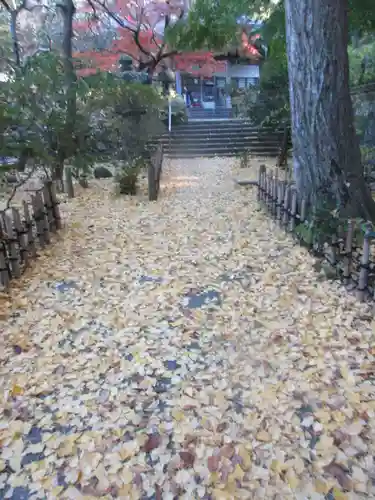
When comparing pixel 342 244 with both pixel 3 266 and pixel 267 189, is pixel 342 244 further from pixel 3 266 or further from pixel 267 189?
pixel 3 266

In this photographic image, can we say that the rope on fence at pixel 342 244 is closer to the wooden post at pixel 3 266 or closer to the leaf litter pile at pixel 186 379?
the leaf litter pile at pixel 186 379

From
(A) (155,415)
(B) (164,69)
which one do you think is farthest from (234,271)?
(B) (164,69)

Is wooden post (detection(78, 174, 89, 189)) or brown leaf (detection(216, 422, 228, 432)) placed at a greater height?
wooden post (detection(78, 174, 89, 189))

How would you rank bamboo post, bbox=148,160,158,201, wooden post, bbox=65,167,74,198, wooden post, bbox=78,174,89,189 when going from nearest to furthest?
bamboo post, bbox=148,160,158,201 → wooden post, bbox=65,167,74,198 → wooden post, bbox=78,174,89,189

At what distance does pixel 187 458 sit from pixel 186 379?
1.80ft

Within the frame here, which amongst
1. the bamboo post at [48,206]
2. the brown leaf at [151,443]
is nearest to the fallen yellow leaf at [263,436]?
the brown leaf at [151,443]

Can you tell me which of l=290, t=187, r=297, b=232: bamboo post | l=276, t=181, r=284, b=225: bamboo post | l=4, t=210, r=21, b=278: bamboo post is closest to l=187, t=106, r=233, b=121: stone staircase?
l=276, t=181, r=284, b=225: bamboo post

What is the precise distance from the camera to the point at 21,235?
12.0 feet

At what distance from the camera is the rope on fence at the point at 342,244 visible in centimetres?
287

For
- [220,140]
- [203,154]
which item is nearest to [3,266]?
[203,154]

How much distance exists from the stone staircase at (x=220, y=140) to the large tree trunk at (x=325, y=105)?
26.1ft

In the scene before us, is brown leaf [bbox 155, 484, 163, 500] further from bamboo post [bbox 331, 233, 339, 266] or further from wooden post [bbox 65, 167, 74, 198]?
wooden post [bbox 65, 167, 74, 198]

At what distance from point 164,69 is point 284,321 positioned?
59.8ft

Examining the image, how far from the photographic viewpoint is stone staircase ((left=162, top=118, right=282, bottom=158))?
1241 cm
